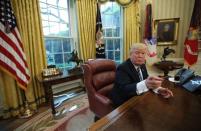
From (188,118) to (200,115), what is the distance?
92mm

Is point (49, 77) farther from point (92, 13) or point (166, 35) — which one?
point (166, 35)

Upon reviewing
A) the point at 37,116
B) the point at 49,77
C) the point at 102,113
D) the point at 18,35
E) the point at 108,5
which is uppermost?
the point at 108,5

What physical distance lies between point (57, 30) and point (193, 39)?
3.05 metres

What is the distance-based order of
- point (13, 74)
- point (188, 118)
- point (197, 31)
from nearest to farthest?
point (188, 118), point (13, 74), point (197, 31)

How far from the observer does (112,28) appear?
4043 millimetres

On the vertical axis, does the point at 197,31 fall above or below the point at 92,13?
below

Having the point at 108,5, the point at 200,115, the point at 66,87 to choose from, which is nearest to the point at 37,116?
the point at 66,87

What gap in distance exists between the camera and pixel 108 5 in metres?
3.88

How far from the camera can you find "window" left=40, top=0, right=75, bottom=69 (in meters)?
3.18

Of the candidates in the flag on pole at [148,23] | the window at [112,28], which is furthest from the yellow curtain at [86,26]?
the flag on pole at [148,23]

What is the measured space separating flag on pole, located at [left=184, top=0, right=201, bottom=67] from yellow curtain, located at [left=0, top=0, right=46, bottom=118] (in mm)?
3127

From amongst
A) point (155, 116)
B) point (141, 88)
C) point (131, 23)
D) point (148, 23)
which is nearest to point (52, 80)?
point (141, 88)

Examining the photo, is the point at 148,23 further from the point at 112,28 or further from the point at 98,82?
the point at 98,82

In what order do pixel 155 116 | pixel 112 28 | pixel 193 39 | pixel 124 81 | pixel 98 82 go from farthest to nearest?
pixel 112 28 → pixel 193 39 → pixel 98 82 → pixel 124 81 → pixel 155 116
